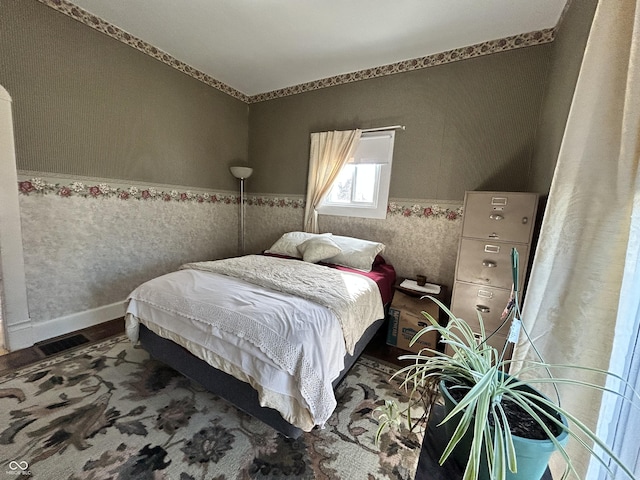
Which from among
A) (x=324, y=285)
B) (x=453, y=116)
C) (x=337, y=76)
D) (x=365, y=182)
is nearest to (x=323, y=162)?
(x=365, y=182)

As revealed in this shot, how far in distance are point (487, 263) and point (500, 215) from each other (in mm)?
370

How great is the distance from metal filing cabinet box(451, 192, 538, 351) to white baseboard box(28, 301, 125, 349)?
3.21 metres

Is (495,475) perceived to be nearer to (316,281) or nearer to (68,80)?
(316,281)

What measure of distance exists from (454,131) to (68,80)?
11.2 ft

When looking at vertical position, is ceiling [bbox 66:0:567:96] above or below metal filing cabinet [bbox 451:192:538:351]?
above

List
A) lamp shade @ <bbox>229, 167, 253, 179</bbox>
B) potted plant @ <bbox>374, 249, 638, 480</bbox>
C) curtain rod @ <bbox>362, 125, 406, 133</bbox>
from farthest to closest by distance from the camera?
lamp shade @ <bbox>229, 167, 253, 179</bbox> < curtain rod @ <bbox>362, 125, 406, 133</bbox> < potted plant @ <bbox>374, 249, 638, 480</bbox>

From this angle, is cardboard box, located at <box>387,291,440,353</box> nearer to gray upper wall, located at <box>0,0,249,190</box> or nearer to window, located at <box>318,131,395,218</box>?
window, located at <box>318,131,395,218</box>

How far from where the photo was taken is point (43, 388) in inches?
63.4

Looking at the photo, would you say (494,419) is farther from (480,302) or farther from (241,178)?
(241,178)

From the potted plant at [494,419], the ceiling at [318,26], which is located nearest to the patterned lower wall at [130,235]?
the ceiling at [318,26]

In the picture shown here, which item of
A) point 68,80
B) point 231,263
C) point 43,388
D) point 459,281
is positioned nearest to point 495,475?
point 459,281

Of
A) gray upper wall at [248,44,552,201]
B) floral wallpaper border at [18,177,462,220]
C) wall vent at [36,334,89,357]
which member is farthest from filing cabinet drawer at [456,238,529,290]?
wall vent at [36,334,89,357]

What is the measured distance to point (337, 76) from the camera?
2986 mm

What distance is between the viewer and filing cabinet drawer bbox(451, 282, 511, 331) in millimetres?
1917
